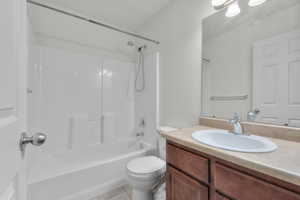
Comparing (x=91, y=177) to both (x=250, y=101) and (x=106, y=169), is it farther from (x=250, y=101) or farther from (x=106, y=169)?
(x=250, y=101)

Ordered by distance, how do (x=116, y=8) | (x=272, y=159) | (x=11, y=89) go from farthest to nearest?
(x=116, y=8) < (x=272, y=159) < (x=11, y=89)

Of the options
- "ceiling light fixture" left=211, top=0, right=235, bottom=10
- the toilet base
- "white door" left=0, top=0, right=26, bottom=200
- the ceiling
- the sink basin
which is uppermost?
the ceiling

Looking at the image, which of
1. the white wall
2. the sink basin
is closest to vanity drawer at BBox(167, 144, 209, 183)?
the sink basin

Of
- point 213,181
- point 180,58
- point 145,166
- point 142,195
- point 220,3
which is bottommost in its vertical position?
point 142,195

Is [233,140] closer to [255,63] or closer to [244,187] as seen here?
[244,187]

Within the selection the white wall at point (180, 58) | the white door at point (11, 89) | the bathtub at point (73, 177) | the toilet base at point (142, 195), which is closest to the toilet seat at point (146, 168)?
the toilet base at point (142, 195)

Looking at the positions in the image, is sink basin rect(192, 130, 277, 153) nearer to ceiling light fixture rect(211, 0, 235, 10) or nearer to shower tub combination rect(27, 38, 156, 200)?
shower tub combination rect(27, 38, 156, 200)

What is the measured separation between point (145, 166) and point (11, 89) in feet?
4.15

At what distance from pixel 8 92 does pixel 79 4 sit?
6.73ft

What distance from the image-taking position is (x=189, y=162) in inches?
35.0

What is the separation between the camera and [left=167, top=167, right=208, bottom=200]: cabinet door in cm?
81

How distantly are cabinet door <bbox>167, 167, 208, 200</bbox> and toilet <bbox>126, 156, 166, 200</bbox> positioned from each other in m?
0.26

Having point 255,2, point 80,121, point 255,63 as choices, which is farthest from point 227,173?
point 80,121

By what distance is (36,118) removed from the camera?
69.9 inches
